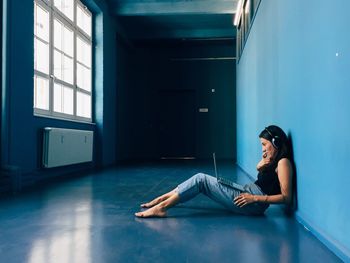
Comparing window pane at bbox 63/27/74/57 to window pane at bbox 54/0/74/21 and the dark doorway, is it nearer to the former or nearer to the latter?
window pane at bbox 54/0/74/21

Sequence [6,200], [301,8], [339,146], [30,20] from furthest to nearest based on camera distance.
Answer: [30,20], [6,200], [301,8], [339,146]

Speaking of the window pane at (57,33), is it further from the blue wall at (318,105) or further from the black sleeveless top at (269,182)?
the black sleeveless top at (269,182)

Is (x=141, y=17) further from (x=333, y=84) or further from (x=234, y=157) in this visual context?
(x=333, y=84)

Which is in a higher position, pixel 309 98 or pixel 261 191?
pixel 309 98

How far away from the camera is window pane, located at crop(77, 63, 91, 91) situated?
23.7 feet

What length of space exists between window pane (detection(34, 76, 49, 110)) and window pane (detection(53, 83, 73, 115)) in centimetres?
35

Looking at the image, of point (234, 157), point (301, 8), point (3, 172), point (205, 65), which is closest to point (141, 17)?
point (205, 65)

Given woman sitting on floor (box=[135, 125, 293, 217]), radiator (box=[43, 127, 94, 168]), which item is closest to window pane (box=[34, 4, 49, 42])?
radiator (box=[43, 127, 94, 168])

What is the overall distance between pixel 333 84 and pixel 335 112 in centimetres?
16

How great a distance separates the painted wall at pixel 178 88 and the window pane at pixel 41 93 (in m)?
5.67

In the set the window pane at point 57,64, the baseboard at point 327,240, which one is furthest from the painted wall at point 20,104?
the baseboard at point 327,240

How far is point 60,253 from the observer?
1.99 metres

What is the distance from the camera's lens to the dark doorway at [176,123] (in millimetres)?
11562

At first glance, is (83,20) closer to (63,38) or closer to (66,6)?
(66,6)
